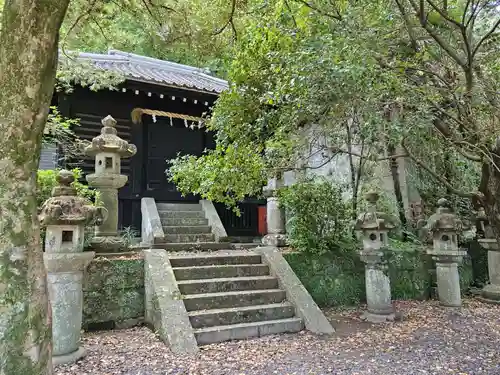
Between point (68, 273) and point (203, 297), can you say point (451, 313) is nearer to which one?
point (203, 297)

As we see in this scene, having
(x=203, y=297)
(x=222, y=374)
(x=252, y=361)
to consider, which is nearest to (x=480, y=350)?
(x=252, y=361)

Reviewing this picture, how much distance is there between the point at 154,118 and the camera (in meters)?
8.82

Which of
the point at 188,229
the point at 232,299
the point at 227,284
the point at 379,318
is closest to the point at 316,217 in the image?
the point at 379,318

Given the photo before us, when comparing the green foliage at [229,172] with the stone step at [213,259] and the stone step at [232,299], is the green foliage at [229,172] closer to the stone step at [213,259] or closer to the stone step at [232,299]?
the stone step at [213,259]

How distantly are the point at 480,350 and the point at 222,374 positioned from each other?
309 cm

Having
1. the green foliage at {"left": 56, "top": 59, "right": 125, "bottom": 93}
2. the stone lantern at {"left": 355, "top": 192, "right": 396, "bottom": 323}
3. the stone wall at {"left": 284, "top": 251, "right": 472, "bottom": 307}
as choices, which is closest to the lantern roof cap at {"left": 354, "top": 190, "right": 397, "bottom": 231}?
the stone lantern at {"left": 355, "top": 192, "right": 396, "bottom": 323}

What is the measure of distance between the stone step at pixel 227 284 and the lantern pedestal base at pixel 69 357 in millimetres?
1545

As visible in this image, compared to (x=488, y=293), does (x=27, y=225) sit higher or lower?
higher

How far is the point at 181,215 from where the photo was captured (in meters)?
8.72

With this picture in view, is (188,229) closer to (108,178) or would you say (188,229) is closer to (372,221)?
(108,178)

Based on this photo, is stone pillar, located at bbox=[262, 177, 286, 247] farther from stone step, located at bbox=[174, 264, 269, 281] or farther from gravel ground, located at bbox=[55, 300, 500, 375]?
gravel ground, located at bbox=[55, 300, 500, 375]

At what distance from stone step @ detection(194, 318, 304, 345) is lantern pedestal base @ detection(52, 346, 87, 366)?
1.27 meters

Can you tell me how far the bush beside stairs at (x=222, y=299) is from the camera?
4.56m

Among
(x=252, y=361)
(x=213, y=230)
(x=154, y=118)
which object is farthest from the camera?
(x=154, y=118)
